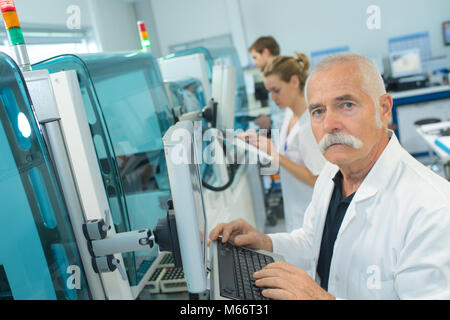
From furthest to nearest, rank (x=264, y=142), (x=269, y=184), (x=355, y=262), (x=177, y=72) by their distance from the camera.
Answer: (x=269, y=184) < (x=177, y=72) < (x=264, y=142) < (x=355, y=262)

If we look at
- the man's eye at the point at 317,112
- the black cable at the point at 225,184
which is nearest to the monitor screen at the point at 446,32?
the black cable at the point at 225,184

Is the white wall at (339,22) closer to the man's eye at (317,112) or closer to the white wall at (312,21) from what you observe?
the white wall at (312,21)

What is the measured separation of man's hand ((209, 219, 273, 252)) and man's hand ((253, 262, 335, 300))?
0.24 meters

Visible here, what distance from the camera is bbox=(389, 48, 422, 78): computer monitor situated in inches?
197

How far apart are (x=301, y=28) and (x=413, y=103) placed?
1.90m

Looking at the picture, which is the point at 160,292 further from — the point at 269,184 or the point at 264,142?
the point at 269,184

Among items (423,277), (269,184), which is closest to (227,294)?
(423,277)

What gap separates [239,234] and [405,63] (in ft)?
15.7

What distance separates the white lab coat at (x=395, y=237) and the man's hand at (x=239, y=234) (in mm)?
211

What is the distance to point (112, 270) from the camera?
0.84 meters

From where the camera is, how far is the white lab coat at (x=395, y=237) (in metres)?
0.79

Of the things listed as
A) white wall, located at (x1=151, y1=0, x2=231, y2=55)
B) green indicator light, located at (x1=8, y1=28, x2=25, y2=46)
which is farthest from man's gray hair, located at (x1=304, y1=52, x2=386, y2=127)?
white wall, located at (x1=151, y1=0, x2=231, y2=55)

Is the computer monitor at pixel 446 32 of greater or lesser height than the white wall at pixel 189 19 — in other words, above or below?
below
